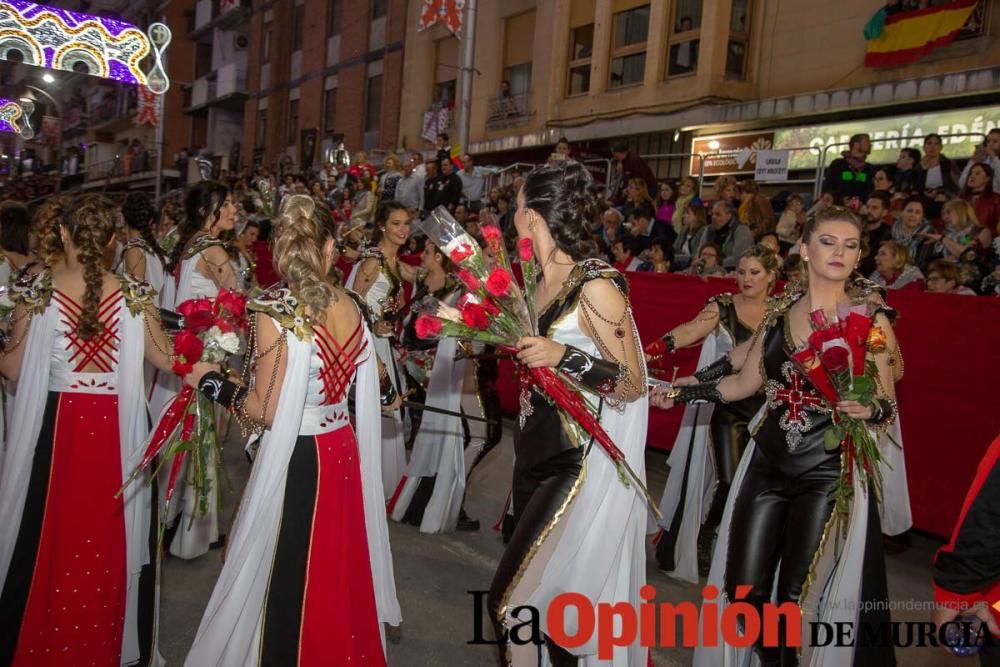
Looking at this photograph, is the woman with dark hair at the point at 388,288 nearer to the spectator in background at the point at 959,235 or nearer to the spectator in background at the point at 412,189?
the spectator in background at the point at 959,235

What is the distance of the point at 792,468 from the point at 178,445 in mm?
2503

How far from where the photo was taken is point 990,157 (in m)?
8.14

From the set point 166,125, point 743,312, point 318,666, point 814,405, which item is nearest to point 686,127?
point 743,312

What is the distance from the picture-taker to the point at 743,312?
508cm

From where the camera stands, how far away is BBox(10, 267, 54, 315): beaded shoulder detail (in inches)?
132

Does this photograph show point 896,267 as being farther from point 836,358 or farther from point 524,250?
point 524,250

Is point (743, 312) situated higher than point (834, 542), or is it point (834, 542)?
point (743, 312)

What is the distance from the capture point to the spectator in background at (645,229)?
31.4 feet

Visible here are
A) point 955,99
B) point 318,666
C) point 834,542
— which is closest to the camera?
point 318,666

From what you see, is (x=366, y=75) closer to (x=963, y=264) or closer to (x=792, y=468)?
(x=963, y=264)

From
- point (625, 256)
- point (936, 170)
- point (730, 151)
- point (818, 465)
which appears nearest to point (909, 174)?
point (936, 170)

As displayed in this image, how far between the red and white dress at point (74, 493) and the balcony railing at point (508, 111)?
16.3 m

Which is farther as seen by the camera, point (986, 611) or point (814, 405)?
point (814, 405)

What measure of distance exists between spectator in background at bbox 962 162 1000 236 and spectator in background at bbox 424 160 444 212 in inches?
285
